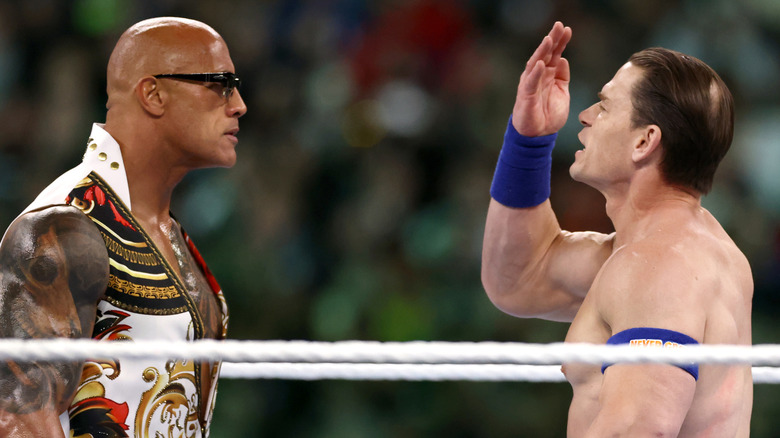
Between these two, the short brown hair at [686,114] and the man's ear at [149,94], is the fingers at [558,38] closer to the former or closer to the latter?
the short brown hair at [686,114]

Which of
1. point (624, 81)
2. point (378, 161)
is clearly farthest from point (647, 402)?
point (378, 161)

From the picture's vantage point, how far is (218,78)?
1.30 meters

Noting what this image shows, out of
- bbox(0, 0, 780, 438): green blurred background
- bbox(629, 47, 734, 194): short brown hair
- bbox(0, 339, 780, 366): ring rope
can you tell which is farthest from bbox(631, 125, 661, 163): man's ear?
bbox(0, 0, 780, 438): green blurred background

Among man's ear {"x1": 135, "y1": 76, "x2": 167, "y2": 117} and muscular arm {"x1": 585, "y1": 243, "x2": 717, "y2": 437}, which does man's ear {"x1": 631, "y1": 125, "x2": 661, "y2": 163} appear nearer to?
muscular arm {"x1": 585, "y1": 243, "x2": 717, "y2": 437}

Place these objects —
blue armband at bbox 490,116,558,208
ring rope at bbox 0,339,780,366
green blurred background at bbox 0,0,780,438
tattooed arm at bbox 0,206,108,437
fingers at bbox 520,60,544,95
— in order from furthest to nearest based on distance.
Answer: green blurred background at bbox 0,0,780,438 < blue armband at bbox 490,116,558,208 < fingers at bbox 520,60,544,95 < tattooed arm at bbox 0,206,108,437 < ring rope at bbox 0,339,780,366

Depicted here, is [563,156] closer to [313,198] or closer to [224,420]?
[313,198]

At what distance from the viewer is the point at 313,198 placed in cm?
305

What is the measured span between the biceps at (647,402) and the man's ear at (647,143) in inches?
13.1

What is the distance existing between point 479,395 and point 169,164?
1.83m

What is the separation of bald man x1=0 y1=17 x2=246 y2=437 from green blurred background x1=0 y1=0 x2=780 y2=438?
155cm

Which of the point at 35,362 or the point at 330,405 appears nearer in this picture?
the point at 35,362

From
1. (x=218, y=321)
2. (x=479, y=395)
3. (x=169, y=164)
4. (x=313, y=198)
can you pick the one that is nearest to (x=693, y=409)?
(x=218, y=321)

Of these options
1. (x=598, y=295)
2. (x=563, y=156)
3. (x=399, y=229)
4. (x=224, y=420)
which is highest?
(x=598, y=295)

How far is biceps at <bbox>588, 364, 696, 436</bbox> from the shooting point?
3.44ft
